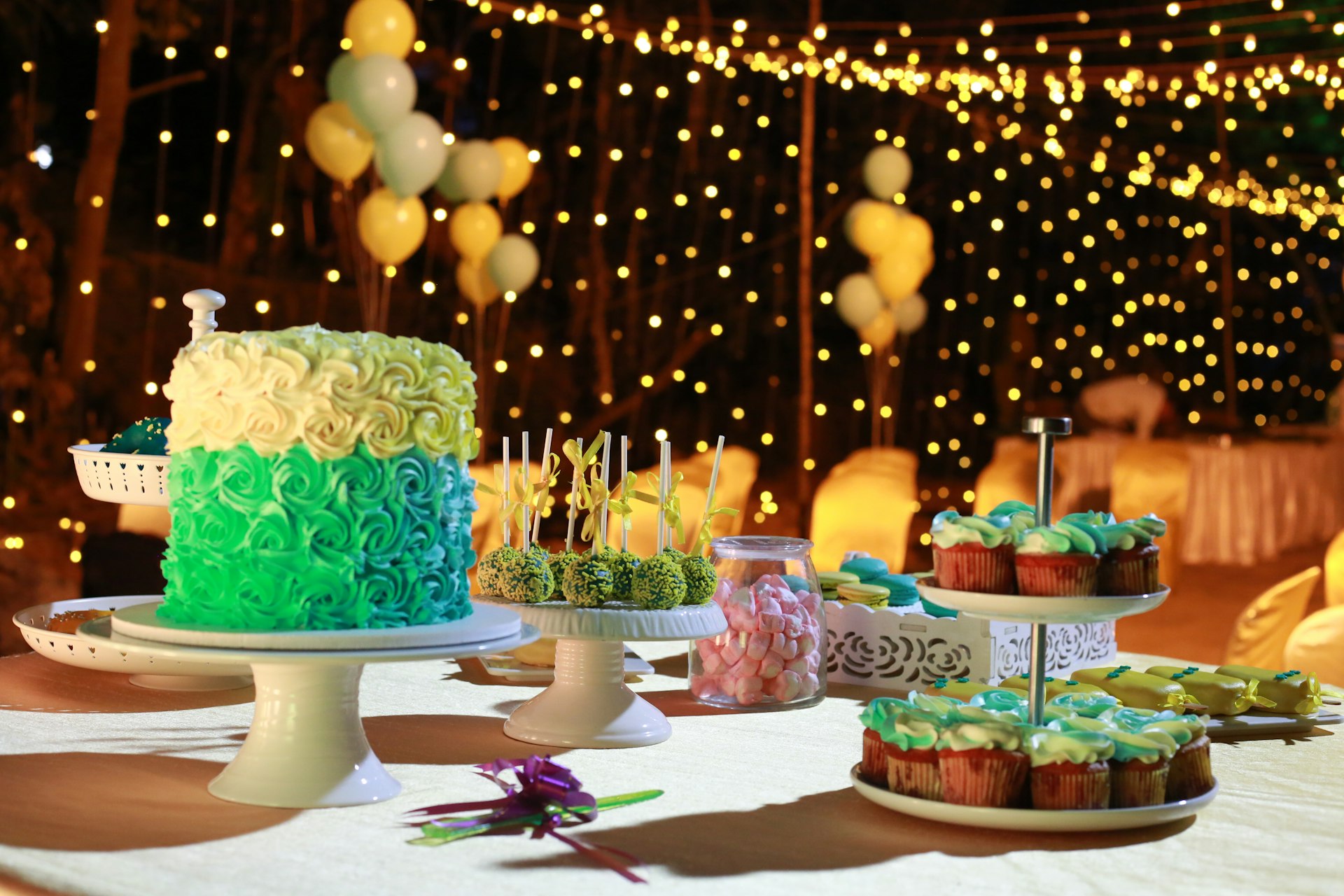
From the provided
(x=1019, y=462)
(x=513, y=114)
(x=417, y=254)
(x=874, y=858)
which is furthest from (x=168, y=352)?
(x=874, y=858)

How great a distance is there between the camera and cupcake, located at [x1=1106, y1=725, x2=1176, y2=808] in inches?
54.4

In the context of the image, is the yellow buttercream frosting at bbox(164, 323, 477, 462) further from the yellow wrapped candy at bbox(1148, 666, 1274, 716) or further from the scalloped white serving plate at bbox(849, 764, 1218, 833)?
the yellow wrapped candy at bbox(1148, 666, 1274, 716)

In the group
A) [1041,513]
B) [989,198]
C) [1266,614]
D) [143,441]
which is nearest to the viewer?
[1041,513]

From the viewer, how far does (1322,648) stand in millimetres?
2594

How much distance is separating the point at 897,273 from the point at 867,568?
4658 millimetres

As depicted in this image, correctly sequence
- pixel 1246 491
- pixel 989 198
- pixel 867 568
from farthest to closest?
pixel 989 198
pixel 1246 491
pixel 867 568

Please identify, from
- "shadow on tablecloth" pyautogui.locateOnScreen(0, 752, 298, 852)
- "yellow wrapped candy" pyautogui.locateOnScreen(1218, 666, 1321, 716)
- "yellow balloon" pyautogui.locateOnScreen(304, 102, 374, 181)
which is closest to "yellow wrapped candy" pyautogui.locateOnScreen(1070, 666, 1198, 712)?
"yellow wrapped candy" pyautogui.locateOnScreen(1218, 666, 1321, 716)

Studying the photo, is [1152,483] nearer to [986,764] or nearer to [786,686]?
[786,686]

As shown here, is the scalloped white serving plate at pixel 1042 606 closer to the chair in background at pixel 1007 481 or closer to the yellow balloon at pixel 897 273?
the chair in background at pixel 1007 481

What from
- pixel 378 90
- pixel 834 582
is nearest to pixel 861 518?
pixel 378 90

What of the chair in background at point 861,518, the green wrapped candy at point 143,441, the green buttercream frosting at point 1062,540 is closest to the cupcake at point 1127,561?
the green buttercream frosting at point 1062,540

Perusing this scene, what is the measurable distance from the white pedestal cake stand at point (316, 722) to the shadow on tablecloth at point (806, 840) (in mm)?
245

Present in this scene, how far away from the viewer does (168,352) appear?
21.2 feet

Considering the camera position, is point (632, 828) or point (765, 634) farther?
point (765, 634)
